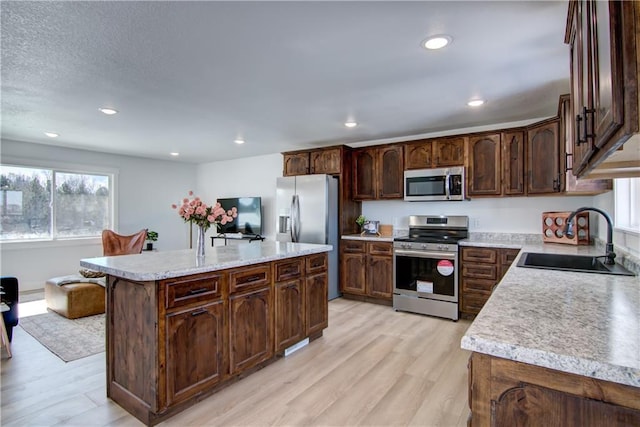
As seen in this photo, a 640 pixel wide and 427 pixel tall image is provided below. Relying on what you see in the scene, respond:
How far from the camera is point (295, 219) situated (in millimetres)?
5047

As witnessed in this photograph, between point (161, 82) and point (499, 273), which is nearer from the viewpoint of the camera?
point (161, 82)

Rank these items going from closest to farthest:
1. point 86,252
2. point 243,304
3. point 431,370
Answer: point 243,304
point 431,370
point 86,252

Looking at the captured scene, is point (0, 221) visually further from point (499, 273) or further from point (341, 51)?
point (499, 273)

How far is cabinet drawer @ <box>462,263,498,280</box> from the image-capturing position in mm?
3781

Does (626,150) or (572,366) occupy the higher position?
(626,150)


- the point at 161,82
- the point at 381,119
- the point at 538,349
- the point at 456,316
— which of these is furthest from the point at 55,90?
the point at 456,316

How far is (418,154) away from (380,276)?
1782 millimetres

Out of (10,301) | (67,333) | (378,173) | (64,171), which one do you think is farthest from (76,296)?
(378,173)

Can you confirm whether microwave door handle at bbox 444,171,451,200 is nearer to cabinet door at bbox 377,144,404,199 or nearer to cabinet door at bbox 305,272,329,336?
cabinet door at bbox 377,144,404,199

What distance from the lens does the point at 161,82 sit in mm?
2855

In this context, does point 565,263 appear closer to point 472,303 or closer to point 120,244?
point 472,303

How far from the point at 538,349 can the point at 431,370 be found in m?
2.14

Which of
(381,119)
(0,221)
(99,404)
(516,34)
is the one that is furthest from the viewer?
(0,221)

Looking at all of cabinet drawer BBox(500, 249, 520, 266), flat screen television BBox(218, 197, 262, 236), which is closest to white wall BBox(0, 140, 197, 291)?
flat screen television BBox(218, 197, 262, 236)
